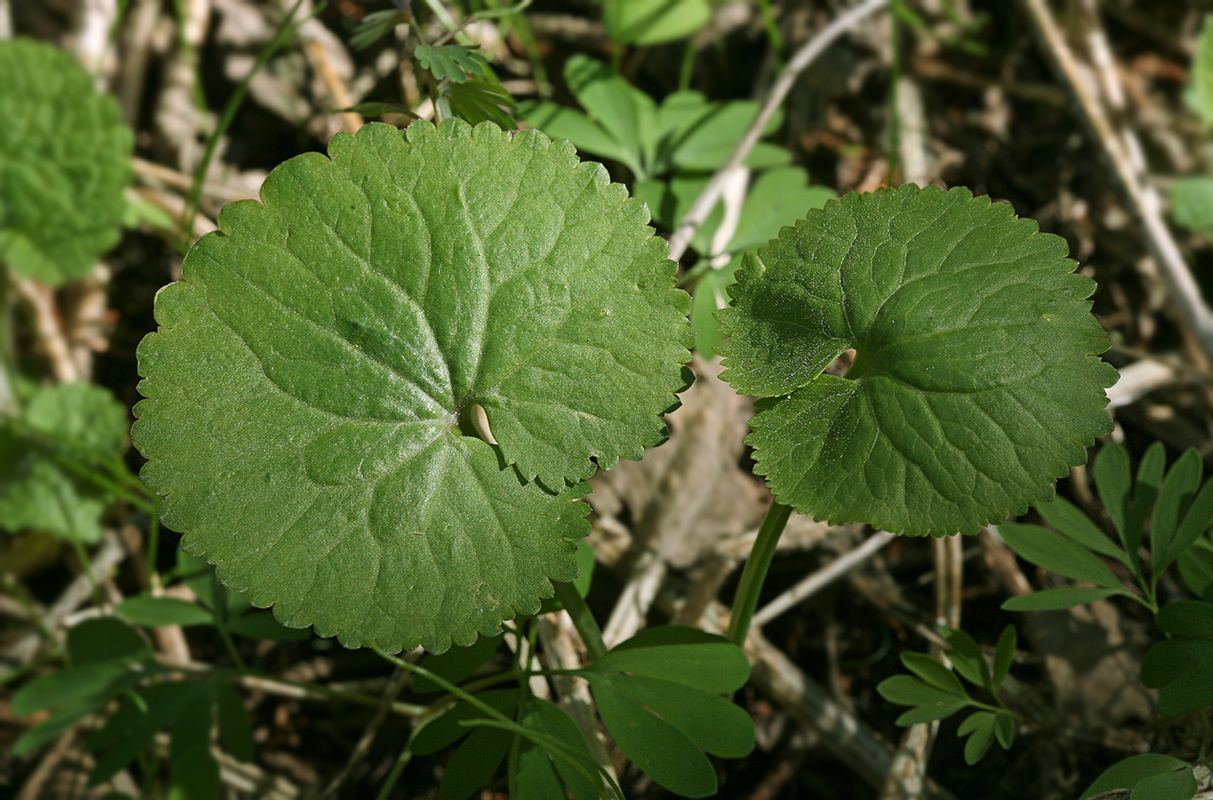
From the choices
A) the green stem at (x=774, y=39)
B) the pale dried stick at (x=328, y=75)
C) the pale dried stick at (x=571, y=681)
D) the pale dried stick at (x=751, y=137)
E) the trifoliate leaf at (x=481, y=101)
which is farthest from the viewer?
the pale dried stick at (x=328, y=75)

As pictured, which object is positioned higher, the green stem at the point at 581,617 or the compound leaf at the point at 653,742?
the green stem at the point at 581,617

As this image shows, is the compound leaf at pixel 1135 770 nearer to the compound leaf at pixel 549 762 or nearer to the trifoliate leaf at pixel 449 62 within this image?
the compound leaf at pixel 549 762

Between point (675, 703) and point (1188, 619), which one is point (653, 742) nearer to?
point (675, 703)

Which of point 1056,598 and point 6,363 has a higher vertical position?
point 1056,598

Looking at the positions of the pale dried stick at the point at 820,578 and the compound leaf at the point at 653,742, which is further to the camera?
the pale dried stick at the point at 820,578

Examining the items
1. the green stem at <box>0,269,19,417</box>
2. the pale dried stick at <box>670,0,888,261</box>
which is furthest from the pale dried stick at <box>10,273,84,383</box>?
the pale dried stick at <box>670,0,888,261</box>

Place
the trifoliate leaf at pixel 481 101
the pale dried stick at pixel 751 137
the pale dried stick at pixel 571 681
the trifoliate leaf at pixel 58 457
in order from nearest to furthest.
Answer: the trifoliate leaf at pixel 481 101
the pale dried stick at pixel 571 681
the pale dried stick at pixel 751 137
the trifoliate leaf at pixel 58 457

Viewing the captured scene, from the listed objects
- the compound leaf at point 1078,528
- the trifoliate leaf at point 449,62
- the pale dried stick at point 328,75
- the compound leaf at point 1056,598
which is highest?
the trifoliate leaf at point 449,62

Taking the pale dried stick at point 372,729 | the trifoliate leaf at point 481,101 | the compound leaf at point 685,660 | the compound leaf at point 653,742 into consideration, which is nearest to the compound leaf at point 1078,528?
the compound leaf at point 685,660

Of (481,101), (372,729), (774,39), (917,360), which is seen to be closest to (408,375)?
(481,101)
